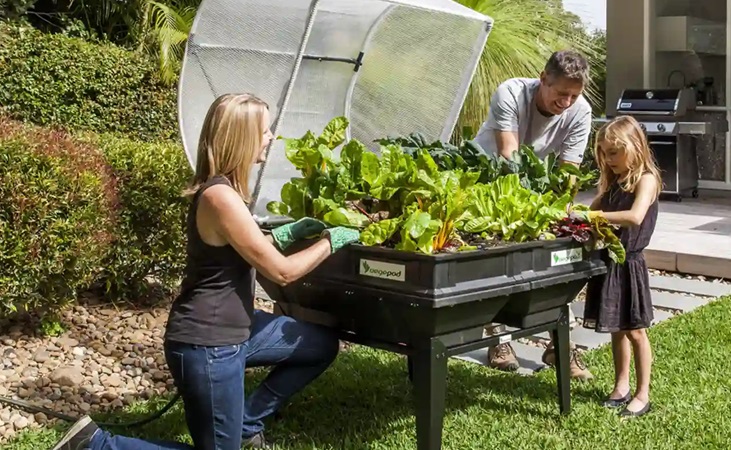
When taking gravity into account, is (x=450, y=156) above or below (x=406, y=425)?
above

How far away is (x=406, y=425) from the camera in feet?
13.4

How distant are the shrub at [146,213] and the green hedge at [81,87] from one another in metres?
3.35

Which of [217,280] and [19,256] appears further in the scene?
[19,256]

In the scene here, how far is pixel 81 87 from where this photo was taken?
9164mm

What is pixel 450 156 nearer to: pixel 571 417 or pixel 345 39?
pixel 571 417

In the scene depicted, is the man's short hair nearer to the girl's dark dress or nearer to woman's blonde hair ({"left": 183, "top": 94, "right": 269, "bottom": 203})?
the girl's dark dress

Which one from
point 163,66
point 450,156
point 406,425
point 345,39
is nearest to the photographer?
point 450,156

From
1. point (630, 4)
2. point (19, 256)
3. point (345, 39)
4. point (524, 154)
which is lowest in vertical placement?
point (19, 256)

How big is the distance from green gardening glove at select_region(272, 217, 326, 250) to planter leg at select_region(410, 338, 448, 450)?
0.57m

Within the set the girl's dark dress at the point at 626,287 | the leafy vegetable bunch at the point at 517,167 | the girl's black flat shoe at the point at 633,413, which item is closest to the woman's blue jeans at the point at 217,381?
the leafy vegetable bunch at the point at 517,167

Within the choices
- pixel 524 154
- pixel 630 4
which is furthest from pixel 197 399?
pixel 630 4

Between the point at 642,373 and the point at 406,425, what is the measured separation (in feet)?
3.71

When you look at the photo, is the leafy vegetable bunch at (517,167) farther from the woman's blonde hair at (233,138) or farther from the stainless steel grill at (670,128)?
the stainless steel grill at (670,128)

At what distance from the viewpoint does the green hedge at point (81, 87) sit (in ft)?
28.8
